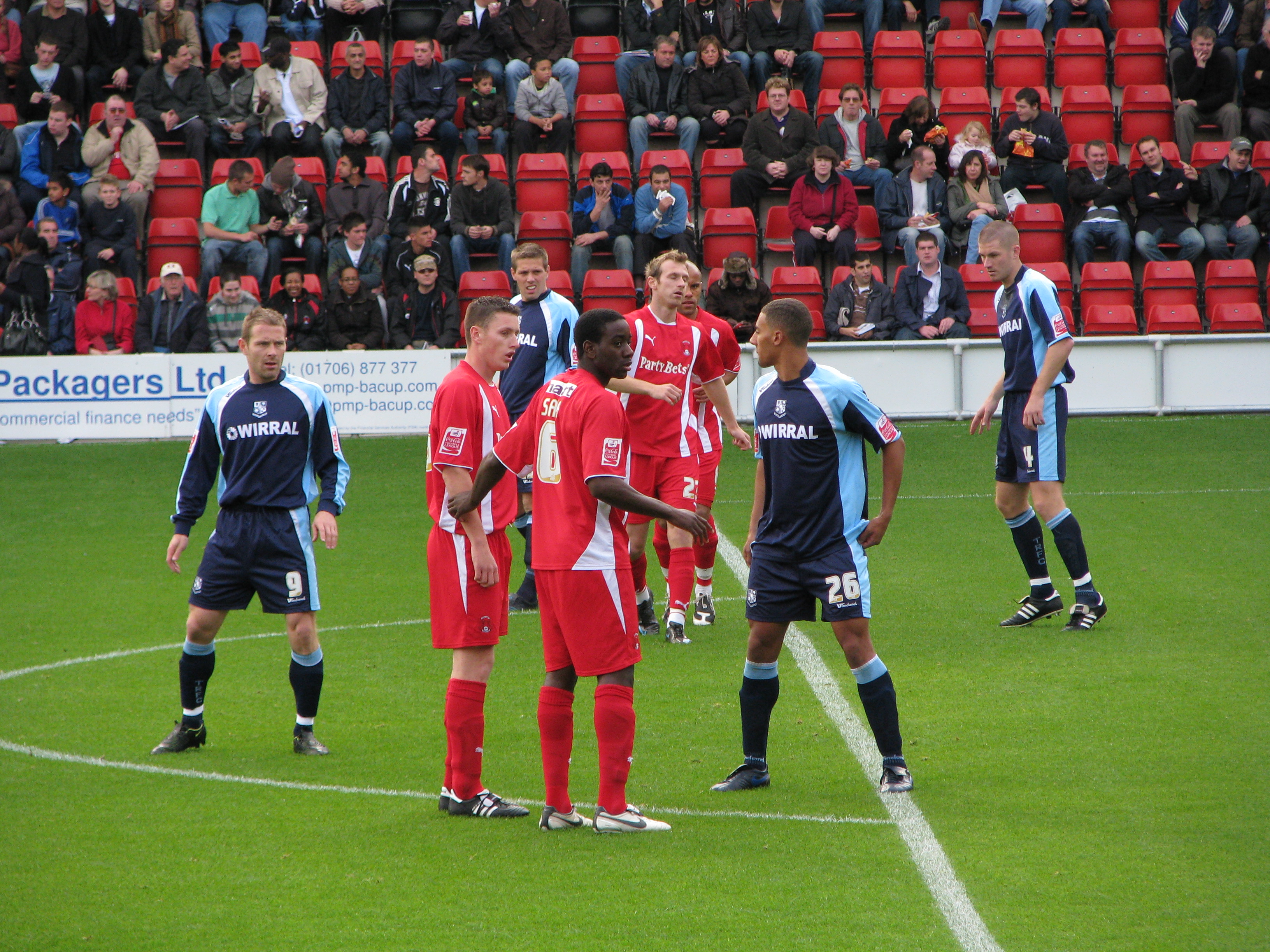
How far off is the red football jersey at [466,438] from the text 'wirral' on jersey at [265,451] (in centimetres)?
93

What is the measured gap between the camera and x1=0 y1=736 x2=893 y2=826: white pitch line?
5.38 meters

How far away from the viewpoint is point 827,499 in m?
5.68

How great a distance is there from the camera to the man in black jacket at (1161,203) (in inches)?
722

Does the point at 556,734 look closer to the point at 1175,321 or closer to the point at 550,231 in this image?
the point at 1175,321

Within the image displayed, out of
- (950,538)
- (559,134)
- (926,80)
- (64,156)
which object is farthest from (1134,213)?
(64,156)

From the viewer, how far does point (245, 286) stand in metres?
17.9

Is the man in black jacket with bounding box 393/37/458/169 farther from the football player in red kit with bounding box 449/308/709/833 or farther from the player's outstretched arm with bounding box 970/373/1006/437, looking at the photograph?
the football player in red kit with bounding box 449/308/709/833

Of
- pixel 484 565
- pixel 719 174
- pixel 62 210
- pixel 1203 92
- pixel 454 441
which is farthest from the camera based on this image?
pixel 1203 92

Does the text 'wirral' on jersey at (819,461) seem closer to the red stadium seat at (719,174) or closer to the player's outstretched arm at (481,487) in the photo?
the player's outstretched arm at (481,487)

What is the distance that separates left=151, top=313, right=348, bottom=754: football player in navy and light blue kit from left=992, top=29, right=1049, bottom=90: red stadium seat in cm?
1735

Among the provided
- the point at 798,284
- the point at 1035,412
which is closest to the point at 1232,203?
the point at 798,284

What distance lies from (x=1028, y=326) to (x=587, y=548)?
4537 millimetres

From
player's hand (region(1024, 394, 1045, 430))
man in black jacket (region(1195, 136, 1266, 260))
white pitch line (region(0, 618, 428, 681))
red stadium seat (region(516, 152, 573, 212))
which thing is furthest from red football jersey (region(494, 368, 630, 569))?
man in black jacket (region(1195, 136, 1266, 260))

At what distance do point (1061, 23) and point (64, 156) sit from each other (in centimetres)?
1529
